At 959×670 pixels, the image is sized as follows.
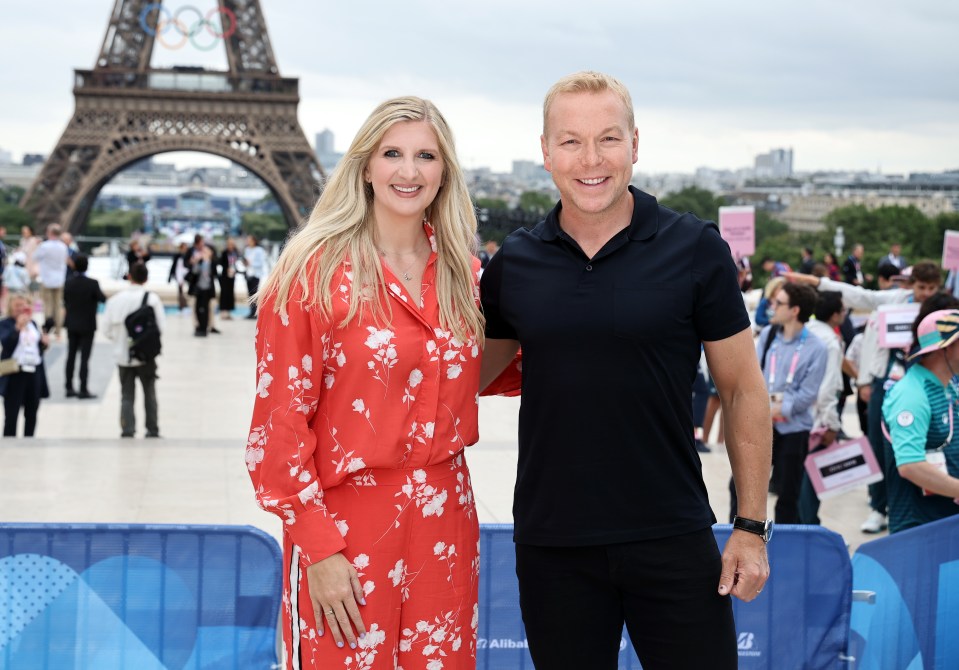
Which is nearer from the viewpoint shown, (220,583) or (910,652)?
(220,583)

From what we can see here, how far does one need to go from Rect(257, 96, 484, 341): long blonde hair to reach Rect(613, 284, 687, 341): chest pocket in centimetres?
39

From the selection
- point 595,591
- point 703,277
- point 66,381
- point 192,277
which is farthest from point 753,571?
point 192,277

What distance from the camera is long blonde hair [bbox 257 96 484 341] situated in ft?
8.29

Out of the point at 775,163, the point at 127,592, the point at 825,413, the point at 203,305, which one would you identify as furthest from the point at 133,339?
the point at 775,163

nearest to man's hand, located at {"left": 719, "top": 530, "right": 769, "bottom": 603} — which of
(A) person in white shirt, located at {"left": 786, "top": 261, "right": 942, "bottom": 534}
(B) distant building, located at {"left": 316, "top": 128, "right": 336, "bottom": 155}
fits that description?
(A) person in white shirt, located at {"left": 786, "top": 261, "right": 942, "bottom": 534}

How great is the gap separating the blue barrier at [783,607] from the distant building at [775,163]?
518ft

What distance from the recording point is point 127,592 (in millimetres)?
3518

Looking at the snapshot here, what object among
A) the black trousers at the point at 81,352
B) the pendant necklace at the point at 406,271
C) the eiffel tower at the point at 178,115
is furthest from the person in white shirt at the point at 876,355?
the eiffel tower at the point at 178,115

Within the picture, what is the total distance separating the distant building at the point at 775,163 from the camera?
16025 cm

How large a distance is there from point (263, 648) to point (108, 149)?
37.1 m

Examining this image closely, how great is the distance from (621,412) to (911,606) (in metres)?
1.99

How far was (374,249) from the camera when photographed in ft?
8.65

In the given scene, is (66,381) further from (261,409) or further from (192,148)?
(192,148)

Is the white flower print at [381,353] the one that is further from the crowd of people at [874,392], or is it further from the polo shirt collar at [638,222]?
the crowd of people at [874,392]
